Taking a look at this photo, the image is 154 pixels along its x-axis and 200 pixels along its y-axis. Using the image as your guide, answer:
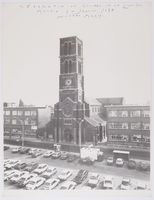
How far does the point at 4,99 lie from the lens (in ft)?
6.36

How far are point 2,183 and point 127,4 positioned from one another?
59.9 inches

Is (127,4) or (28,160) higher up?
(127,4)

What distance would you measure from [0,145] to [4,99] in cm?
33

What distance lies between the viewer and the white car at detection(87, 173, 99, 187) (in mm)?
1852

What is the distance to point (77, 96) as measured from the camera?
1913 mm

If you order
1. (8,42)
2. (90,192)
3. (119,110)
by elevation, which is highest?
(8,42)

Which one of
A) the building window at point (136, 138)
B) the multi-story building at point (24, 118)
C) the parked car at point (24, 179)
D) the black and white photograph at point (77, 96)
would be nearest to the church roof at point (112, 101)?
the black and white photograph at point (77, 96)

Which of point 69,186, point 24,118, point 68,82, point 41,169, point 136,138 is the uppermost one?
point 68,82

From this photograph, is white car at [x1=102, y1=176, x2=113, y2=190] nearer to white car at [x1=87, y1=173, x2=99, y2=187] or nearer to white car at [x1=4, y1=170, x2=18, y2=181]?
white car at [x1=87, y1=173, x2=99, y2=187]

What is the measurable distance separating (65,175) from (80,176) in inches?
4.2

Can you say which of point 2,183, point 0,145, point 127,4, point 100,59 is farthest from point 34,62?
point 2,183

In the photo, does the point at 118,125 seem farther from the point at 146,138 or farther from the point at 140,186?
the point at 140,186

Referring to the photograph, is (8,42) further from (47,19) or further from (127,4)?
(127,4)

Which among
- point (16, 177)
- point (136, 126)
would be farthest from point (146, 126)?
point (16, 177)
